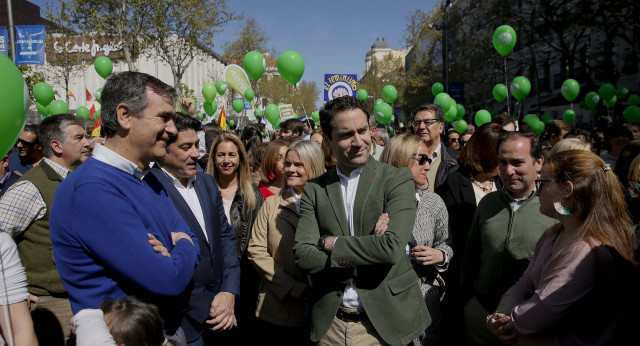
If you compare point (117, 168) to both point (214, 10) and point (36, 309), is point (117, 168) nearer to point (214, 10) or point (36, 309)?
point (36, 309)

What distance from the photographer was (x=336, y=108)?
2.59m

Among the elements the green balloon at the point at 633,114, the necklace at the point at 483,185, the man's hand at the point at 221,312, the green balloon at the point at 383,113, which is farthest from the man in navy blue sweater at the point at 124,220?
the green balloon at the point at 633,114

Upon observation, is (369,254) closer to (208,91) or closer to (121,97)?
(121,97)

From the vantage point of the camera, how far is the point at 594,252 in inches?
80.4

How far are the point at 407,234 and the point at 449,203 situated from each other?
155 cm

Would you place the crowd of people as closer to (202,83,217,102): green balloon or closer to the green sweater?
the green sweater

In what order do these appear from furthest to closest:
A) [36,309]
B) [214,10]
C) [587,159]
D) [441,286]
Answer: [214,10]
[441,286]
[36,309]
[587,159]

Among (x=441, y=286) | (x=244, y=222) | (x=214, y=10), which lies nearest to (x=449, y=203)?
(x=441, y=286)

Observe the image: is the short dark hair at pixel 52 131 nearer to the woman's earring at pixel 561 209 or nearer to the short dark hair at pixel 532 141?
the short dark hair at pixel 532 141

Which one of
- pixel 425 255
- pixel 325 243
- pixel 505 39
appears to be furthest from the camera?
pixel 505 39

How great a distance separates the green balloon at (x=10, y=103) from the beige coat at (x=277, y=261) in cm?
208

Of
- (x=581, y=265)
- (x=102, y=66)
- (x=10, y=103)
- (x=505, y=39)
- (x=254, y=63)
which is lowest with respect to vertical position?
(x=581, y=265)

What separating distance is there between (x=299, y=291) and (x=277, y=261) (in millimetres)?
307

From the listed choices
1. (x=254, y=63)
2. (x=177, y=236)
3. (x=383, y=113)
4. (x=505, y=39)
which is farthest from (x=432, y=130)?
(x=383, y=113)
